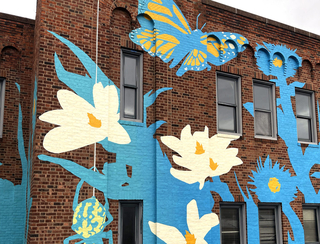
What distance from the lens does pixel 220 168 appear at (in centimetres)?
1008

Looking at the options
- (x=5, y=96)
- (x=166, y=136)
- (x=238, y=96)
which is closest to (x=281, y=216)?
(x=238, y=96)

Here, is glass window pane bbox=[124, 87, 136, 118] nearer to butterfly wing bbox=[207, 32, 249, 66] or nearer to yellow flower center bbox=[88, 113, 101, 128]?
yellow flower center bbox=[88, 113, 101, 128]

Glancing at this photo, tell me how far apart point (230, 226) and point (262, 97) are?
4224mm

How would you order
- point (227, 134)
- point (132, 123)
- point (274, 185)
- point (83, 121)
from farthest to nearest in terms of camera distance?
1. point (274, 185)
2. point (227, 134)
3. point (132, 123)
4. point (83, 121)

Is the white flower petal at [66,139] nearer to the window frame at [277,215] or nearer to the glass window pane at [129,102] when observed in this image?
the glass window pane at [129,102]

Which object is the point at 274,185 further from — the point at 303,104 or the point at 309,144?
the point at 303,104

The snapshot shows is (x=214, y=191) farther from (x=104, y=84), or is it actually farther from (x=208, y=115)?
(x=104, y=84)

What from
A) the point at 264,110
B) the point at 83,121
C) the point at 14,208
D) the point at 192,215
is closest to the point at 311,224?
the point at 264,110

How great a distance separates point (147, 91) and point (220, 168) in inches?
118

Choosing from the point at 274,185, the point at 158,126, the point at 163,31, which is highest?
the point at 163,31

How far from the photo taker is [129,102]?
9305mm

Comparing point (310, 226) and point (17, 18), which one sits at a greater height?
point (17, 18)

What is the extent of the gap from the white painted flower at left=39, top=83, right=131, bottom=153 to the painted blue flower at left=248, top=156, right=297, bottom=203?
14.2ft

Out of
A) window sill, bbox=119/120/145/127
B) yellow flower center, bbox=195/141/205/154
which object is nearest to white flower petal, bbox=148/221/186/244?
yellow flower center, bbox=195/141/205/154
